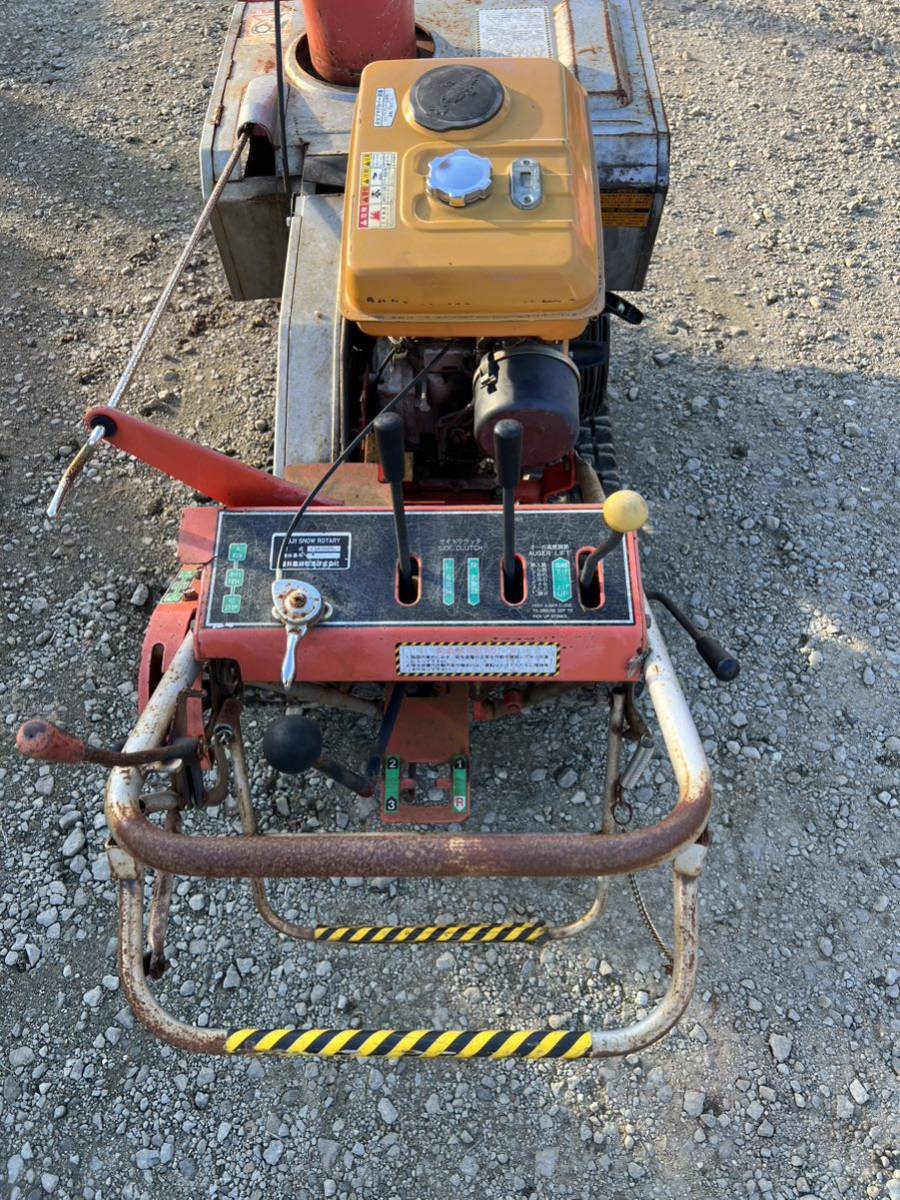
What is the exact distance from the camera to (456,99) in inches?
96.4

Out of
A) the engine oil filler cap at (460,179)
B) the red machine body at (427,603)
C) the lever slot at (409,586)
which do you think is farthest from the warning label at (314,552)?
the engine oil filler cap at (460,179)

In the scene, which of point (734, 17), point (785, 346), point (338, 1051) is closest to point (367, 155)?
point (338, 1051)

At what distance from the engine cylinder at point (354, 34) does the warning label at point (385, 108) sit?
664 mm

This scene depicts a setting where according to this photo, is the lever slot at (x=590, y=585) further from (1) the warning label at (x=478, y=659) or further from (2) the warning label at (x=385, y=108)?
(2) the warning label at (x=385, y=108)

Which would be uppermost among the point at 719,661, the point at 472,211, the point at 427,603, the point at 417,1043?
the point at 472,211

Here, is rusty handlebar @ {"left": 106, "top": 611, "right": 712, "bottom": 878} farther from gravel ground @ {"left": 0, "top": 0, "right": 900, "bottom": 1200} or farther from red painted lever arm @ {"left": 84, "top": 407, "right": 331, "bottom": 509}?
gravel ground @ {"left": 0, "top": 0, "right": 900, "bottom": 1200}

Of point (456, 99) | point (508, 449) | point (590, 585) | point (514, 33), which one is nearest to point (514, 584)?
point (590, 585)

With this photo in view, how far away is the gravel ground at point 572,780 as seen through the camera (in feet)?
8.03

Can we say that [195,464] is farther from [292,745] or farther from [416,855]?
[416,855]

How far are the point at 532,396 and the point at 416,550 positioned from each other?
Result: 1.61 feet

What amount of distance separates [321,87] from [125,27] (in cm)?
384

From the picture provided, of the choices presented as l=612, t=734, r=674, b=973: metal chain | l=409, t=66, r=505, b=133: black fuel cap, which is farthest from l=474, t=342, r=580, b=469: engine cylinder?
l=612, t=734, r=674, b=973: metal chain

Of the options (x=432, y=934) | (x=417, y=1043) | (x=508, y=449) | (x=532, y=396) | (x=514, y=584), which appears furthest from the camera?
(x=432, y=934)

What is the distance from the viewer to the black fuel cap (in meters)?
2.43
